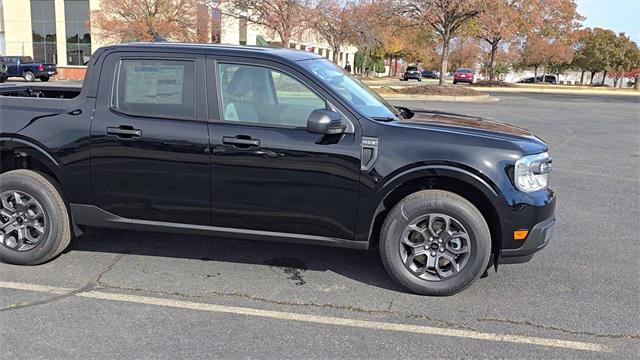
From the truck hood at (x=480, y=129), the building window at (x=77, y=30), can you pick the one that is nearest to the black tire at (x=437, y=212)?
the truck hood at (x=480, y=129)

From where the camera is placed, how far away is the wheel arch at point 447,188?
402 cm

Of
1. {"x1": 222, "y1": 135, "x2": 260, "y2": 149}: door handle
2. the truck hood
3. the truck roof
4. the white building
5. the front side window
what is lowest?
{"x1": 222, "y1": 135, "x2": 260, "y2": 149}: door handle

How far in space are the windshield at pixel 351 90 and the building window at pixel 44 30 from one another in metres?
47.3

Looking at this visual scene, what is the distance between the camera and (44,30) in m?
45.9

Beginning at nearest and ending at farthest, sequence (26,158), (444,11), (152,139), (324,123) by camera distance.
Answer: (324,123)
(152,139)
(26,158)
(444,11)

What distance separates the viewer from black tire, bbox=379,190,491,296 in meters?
4.07

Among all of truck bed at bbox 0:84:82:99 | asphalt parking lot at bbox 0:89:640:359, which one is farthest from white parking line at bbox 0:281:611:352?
truck bed at bbox 0:84:82:99

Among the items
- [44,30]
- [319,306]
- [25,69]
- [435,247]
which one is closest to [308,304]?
[319,306]

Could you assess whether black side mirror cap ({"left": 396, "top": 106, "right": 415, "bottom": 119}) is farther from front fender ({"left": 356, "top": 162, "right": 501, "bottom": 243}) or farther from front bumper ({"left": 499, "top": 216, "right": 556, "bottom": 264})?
front bumper ({"left": 499, "top": 216, "right": 556, "bottom": 264})

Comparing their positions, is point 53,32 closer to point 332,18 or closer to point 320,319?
point 332,18

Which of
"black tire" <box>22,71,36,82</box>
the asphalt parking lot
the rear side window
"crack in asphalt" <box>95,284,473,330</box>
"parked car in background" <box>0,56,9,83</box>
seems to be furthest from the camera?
"black tire" <box>22,71,36,82</box>

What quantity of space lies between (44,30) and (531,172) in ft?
164

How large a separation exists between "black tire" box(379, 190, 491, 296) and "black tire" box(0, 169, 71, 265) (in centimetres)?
266

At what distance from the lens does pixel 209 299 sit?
13.5 feet
